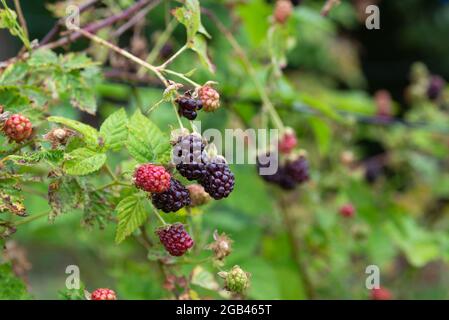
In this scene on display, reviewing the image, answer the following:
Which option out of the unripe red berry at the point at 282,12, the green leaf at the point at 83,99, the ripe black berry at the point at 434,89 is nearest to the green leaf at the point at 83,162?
the green leaf at the point at 83,99

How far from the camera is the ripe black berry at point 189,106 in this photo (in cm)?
90

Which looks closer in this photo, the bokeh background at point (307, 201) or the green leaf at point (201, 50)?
the green leaf at point (201, 50)

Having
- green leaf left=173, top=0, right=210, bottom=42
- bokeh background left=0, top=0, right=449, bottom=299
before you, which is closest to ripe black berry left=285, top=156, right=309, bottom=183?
bokeh background left=0, top=0, right=449, bottom=299

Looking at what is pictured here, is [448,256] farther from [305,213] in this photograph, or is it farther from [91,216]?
[91,216]

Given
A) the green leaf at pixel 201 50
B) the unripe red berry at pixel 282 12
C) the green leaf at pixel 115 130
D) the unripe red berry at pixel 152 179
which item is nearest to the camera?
the unripe red berry at pixel 152 179

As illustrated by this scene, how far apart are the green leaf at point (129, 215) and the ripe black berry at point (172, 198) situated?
54 millimetres

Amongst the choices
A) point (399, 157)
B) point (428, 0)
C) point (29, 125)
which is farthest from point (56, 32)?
point (428, 0)

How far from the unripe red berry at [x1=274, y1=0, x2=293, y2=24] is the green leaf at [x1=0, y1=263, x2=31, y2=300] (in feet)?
2.81

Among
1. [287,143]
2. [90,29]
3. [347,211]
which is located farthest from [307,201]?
[90,29]

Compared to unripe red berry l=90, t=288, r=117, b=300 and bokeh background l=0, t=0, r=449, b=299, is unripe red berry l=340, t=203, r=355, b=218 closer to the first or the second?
bokeh background l=0, t=0, r=449, b=299

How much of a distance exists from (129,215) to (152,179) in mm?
112

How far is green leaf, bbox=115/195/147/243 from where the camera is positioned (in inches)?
36.7

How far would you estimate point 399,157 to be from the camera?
2.36 meters

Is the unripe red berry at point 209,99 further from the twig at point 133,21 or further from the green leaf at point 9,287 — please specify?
the twig at point 133,21
